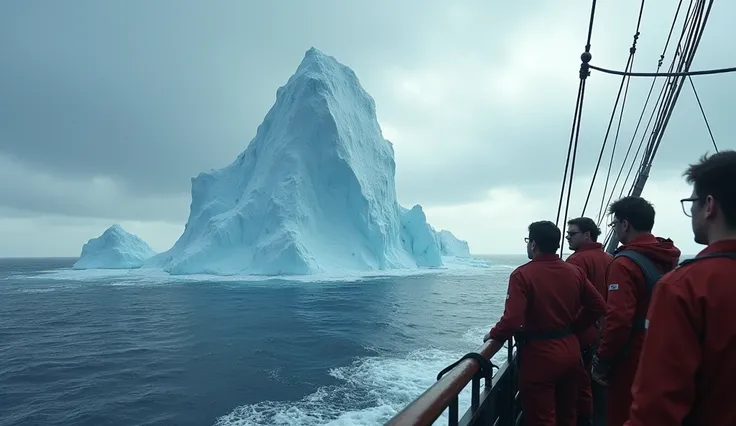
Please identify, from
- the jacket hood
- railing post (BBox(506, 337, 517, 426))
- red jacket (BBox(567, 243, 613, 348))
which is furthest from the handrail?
red jacket (BBox(567, 243, 613, 348))

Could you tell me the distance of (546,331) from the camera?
216 cm

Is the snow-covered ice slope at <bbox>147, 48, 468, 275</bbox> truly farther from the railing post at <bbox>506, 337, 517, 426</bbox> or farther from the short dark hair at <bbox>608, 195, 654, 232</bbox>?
the short dark hair at <bbox>608, 195, 654, 232</bbox>

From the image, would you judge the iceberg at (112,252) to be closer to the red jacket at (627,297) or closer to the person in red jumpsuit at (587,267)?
the person in red jumpsuit at (587,267)

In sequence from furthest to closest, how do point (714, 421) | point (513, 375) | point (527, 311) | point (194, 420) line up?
point (194, 420)
point (513, 375)
point (527, 311)
point (714, 421)

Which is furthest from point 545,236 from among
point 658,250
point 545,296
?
point 658,250

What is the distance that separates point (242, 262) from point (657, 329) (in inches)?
1253

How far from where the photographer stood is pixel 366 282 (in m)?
27.5

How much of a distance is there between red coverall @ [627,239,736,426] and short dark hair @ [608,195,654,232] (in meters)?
1.19

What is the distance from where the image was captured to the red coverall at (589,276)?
2.49m

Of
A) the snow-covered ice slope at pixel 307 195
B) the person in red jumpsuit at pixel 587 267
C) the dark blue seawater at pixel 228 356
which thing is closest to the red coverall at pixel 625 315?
the person in red jumpsuit at pixel 587 267

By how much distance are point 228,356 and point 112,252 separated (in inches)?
1693

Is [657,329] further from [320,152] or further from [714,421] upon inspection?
[320,152]

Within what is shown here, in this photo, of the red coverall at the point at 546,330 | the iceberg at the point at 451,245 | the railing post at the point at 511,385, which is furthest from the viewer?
the iceberg at the point at 451,245

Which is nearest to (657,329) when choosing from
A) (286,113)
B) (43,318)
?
(43,318)
